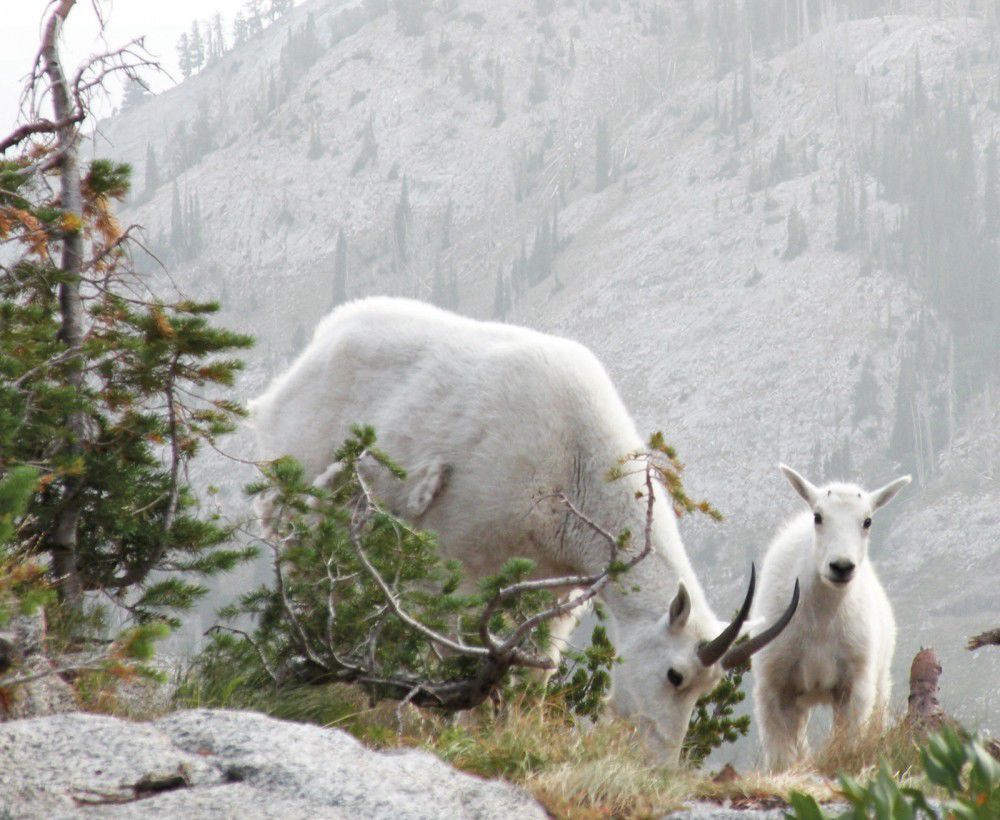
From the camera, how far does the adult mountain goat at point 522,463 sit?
7289 mm

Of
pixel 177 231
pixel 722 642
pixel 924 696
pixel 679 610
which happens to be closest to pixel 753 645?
pixel 722 642

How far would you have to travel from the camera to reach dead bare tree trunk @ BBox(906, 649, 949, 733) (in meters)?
6.25

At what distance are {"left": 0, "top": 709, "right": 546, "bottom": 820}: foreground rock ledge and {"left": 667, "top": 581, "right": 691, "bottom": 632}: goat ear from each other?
274 centimetres

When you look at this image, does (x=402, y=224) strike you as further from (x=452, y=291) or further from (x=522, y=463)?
(x=522, y=463)

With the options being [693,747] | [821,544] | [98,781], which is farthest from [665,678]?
[98,781]

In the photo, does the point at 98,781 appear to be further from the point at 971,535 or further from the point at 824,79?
the point at 824,79

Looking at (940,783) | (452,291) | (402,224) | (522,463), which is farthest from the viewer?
(402,224)

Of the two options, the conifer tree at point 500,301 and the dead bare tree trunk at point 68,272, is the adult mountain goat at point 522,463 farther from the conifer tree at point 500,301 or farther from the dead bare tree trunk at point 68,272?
the conifer tree at point 500,301

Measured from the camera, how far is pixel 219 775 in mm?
3951

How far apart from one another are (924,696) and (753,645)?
89 cm

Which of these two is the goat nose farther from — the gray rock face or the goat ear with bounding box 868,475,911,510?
the gray rock face

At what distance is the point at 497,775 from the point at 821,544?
4.02 metres

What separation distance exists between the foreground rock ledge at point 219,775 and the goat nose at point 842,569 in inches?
160

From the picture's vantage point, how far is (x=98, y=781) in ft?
12.5
